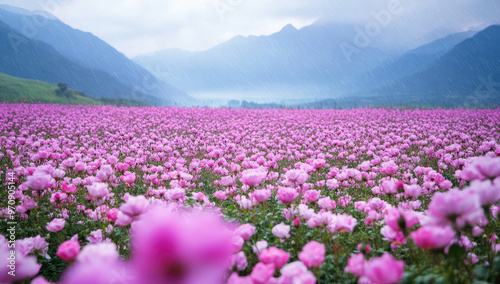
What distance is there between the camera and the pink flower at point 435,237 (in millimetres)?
1118

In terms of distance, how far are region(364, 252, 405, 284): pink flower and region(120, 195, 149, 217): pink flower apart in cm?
129

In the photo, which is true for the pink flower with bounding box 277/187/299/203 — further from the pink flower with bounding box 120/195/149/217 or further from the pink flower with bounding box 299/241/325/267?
the pink flower with bounding box 120/195/149/217

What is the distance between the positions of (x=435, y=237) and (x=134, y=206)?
1.61 m

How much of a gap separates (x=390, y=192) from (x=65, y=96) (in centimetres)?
4675

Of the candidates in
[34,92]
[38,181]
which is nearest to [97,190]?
[38,181]

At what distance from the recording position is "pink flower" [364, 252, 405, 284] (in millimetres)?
909

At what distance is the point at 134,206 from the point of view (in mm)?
1562

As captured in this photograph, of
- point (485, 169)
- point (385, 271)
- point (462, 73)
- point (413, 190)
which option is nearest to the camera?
point (385, 271)

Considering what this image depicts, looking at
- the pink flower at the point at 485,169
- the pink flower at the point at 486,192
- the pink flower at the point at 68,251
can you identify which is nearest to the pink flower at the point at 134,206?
the pink flower at the point at 68,251

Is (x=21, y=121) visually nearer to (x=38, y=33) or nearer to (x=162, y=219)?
(x=162, y=219)

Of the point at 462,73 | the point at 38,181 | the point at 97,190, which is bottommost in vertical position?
the point at 97,190

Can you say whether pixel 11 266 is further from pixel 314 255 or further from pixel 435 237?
pixel 435 237

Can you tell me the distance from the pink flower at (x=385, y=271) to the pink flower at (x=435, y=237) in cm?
33

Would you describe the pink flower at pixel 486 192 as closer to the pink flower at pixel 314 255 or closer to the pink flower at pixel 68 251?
the pink flower at pixel 314 255
